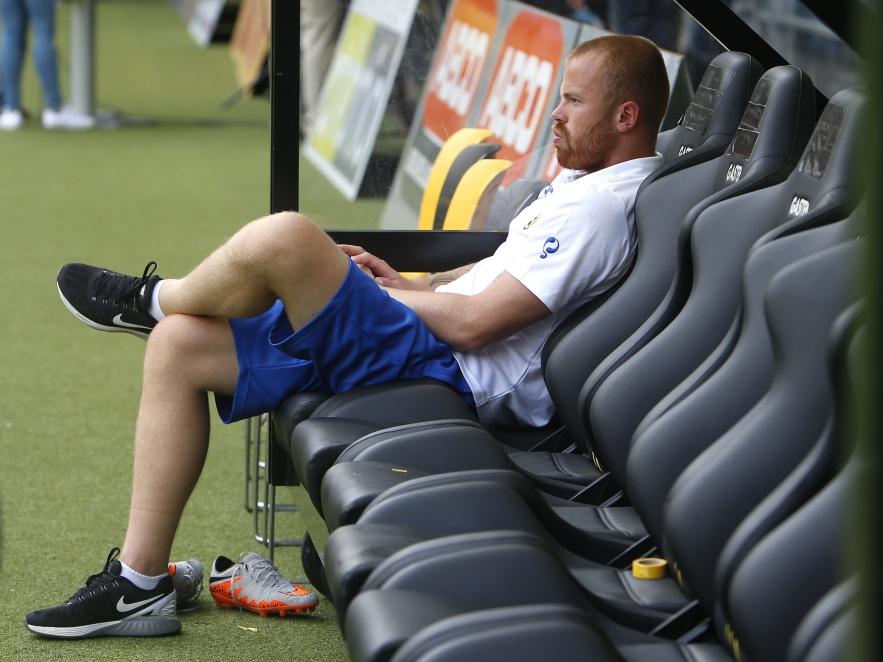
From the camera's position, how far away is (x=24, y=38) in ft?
25.4

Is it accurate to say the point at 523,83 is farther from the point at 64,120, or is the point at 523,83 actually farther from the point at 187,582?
the point at 64,120

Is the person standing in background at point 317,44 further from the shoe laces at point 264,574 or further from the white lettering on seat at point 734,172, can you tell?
the white lettering on seat at point 734,172

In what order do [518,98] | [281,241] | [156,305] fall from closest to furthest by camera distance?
Answer: 1. [281,241]
2. [156,305]
3. [518,98]

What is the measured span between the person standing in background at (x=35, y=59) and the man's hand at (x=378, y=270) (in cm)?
569

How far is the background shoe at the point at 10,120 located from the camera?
7.70 metres

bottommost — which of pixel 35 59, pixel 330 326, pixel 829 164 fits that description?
pixel 35 59

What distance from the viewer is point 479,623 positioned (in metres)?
1.25

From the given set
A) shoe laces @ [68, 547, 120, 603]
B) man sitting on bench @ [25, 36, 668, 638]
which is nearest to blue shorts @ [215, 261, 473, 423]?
man sitting on bench @ [25, 36, 668, 638]

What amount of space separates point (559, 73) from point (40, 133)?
5116 mm

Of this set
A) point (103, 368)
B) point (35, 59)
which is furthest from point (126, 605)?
point (35, 59)

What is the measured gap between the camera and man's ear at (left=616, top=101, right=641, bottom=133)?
2250 millimetres

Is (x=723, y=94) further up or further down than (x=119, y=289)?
further up

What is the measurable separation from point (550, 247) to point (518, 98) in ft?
4.27

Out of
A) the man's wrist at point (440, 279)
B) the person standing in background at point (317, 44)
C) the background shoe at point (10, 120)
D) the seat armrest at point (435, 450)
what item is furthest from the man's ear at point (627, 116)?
the background shoe at point (10, 120)
